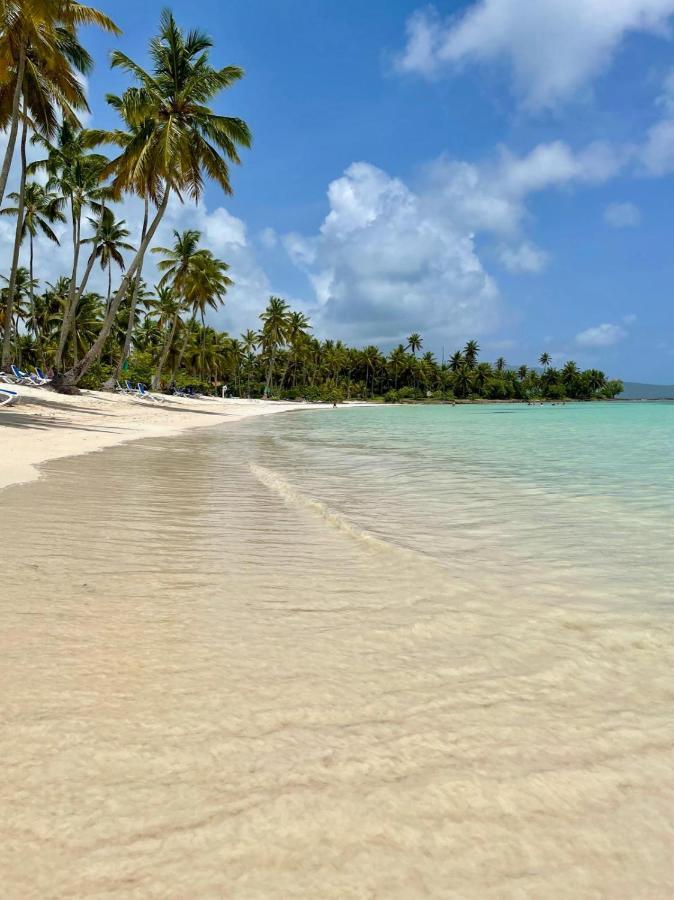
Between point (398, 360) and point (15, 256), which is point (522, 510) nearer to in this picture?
point (15, 256)

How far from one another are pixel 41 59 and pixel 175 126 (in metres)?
4.96

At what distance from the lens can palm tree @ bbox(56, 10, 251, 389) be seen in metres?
23.5

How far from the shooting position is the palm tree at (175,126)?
2345 centimetres

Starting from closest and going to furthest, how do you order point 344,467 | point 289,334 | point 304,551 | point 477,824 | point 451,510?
point 477,824, point 304,551, point 451,510, point 344,467, point 289,334

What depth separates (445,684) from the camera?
220 centimetres

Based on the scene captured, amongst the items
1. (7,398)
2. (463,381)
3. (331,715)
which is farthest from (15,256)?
(463,381)

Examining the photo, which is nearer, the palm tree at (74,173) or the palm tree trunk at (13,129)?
the palm tree trunk at (13,129)

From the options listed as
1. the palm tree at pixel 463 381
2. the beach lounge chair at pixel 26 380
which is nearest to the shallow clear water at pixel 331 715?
the beach lounge chair at pixel 26 380

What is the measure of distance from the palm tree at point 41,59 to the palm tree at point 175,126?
2.31 m

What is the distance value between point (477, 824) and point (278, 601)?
5.77 feet

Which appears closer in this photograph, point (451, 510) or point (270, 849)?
point (270, 849)

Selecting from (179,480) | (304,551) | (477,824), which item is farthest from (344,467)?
(477,824)

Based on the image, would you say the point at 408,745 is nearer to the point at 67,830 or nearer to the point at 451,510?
the point at 67,830

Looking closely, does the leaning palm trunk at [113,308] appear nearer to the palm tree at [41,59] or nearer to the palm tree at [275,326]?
the palm tree at [41,59]
